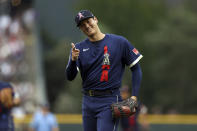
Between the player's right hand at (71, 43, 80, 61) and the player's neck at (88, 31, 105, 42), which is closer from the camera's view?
the player's right hand at (71, 43, 80, 61)

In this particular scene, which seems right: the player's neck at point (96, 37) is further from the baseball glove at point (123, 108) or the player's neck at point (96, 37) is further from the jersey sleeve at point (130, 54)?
the baseball glove at point (123, 108)

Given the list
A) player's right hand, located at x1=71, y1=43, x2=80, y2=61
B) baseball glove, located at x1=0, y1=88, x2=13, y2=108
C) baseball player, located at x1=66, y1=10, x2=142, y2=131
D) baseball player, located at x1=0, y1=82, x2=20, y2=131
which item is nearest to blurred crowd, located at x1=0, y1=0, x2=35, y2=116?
baseball player, located at x1=0, y1=82, x2=20, y2=131

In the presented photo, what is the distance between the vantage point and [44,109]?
15.5m

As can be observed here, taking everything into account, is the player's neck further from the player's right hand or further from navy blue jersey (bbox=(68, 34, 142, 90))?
the player's right hand

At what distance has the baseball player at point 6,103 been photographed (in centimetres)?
A: 1004

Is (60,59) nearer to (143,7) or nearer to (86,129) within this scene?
(143,7)

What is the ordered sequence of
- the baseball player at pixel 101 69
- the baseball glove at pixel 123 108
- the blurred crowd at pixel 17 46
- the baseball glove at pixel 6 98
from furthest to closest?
the blurred crowd at pixel 17 46 < the baseball glove at pixel 6 98 < the baseball player at pixel 101 69 < the baseball glove at pixel 123 108

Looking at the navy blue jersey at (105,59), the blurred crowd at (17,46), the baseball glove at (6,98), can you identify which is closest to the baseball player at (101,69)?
the navy blue jersey at (105,59)

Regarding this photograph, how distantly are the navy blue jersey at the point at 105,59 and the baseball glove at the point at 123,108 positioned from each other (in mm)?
263

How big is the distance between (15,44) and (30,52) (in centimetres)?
483

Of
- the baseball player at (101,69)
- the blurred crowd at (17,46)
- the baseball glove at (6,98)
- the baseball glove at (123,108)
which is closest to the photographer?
the baseball glove at (123,108)

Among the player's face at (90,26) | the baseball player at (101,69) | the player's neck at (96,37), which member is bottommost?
the baseball player at (101,69)

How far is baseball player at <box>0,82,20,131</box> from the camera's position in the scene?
10.0 m

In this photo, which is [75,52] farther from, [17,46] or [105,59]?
[17,46]
